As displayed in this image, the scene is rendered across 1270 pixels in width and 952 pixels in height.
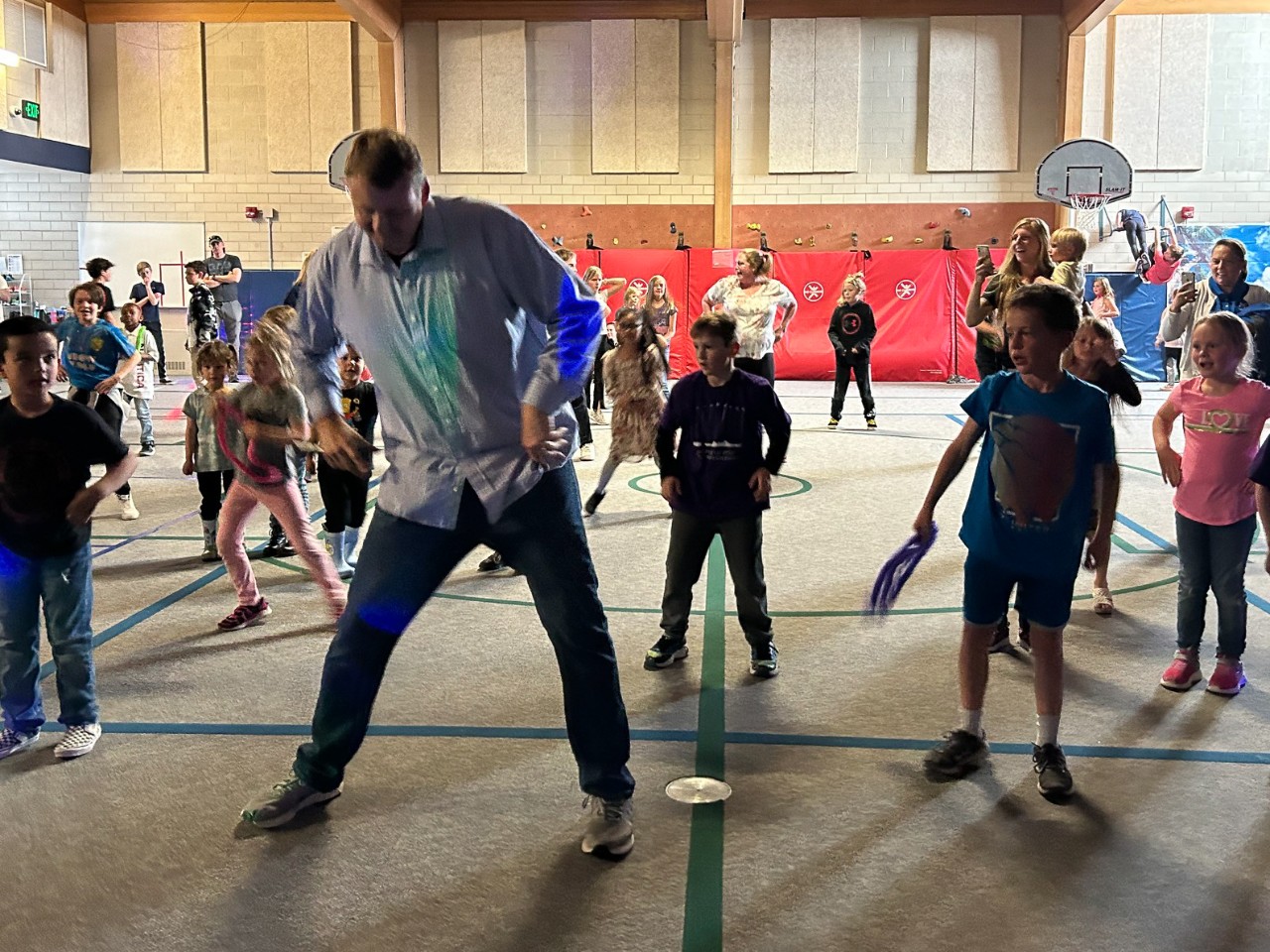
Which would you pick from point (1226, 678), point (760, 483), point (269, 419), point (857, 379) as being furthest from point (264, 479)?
point (857, 379)

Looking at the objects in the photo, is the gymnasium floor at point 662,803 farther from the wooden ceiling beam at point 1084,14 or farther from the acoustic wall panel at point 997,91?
the acoustic wall panel at point 997,91

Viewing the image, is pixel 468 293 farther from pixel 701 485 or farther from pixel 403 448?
pixel 701 485

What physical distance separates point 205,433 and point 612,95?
1695 centimetres

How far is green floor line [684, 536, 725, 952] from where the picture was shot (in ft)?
9.46

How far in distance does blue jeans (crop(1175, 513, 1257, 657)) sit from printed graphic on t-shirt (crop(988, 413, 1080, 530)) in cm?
134

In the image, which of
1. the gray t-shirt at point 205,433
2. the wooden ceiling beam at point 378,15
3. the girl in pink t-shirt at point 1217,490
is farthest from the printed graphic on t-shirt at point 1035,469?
the wooden ceiling beam at point 378,15

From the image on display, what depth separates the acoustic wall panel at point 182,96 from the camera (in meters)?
22.5

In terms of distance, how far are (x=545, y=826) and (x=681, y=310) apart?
719 inches

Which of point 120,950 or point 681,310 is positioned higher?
point 681,310

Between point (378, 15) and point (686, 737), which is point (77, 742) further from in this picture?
point (378, 15)

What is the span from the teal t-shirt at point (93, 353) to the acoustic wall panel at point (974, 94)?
16.9 metres

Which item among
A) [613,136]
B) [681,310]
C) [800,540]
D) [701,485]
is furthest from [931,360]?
[701,485]

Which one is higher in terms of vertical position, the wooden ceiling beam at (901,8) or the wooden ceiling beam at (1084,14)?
the wooden ceiling beam at (901,8)

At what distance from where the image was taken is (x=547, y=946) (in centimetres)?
281
